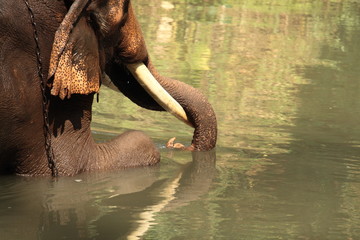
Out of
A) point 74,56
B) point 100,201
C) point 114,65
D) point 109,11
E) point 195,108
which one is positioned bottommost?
point 100,201

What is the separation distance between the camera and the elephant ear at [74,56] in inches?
251

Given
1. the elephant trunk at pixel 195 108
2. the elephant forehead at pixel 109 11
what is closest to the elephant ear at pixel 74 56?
the elephant forehead at pixel 109 11

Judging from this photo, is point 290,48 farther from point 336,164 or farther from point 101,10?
point 101,10

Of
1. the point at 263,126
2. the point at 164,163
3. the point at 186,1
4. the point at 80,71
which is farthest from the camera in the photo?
the point at 186,1

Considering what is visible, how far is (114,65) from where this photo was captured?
7324mm

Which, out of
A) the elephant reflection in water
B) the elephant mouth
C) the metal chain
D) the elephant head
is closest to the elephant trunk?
the elephant head

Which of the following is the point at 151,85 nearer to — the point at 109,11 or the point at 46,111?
the point at 109,11

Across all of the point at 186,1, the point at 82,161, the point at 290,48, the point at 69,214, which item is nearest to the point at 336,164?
the point at 82,161

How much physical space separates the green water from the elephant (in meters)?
0.14

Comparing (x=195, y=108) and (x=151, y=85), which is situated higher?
(x=151, y=85)

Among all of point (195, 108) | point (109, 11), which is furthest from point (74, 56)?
point (195, 108)

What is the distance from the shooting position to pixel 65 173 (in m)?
6.75

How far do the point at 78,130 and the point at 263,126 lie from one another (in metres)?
2.63

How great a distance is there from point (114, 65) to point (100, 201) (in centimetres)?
139
